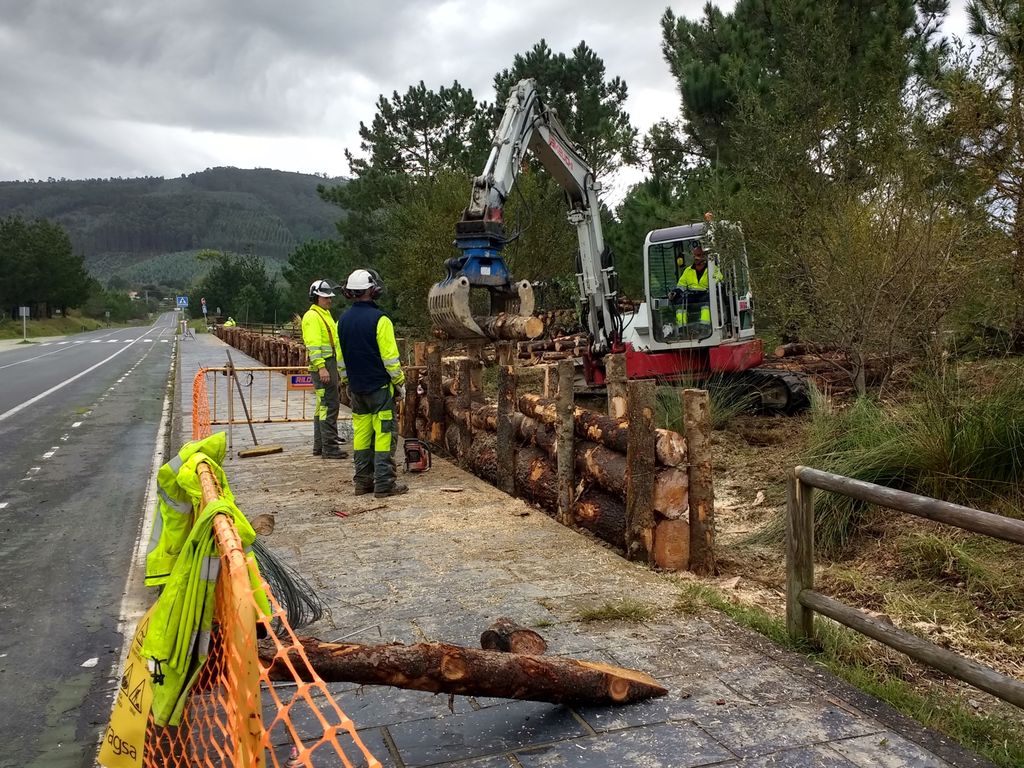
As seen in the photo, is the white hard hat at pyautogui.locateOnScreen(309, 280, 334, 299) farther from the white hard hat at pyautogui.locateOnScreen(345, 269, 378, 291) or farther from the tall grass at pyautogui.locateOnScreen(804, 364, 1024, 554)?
the tall grass at pyautogui.locateOnScreen(804, 364, 1024, 554)

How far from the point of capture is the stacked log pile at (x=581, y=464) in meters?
5.38

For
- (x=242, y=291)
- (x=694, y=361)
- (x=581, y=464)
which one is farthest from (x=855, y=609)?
(x=242, y=291)

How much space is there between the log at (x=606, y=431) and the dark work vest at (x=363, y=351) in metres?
1.32

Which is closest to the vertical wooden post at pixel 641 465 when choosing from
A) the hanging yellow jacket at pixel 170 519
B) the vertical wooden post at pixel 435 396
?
the hanging yellow jacket at pixel 170 519

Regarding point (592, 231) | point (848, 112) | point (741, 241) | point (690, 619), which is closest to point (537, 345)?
point (592, 231)

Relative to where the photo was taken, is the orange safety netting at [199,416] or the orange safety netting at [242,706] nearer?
the orange safety netting at [242,706]

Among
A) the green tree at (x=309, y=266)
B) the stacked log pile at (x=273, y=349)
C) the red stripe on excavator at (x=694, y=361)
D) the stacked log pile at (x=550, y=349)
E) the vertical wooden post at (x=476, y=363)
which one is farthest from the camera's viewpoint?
the green tree at (x=309, y=266)

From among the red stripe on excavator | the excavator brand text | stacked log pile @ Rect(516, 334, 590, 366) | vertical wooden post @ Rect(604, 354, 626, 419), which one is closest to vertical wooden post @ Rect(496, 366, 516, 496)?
vertical wooden post @ Rect(604, 354, 626, 419)

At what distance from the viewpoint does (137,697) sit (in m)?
3.03

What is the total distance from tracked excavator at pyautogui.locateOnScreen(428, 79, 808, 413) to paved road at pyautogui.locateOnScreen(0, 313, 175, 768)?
5.25 m

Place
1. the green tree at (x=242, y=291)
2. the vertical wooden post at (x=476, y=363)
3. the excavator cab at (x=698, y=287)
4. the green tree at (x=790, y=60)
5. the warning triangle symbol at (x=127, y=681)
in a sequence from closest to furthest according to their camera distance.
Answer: the warning triangle symbol at (x=127, y=681)
the vertical wooden post at (x=476, y=363)
the green tree at (x=790, y=60)
the excavator cab at (x=698, y=287)
the green tree at (x=242, y=291)

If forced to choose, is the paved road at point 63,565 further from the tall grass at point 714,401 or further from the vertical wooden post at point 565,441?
the tall grass at point 714,401

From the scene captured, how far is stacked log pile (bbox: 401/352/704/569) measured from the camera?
5.38m

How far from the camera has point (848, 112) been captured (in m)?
9.96
